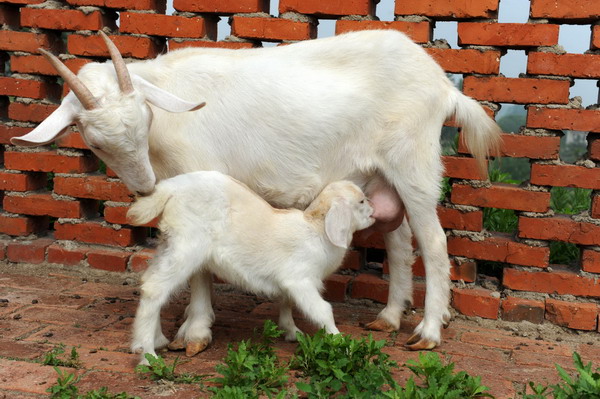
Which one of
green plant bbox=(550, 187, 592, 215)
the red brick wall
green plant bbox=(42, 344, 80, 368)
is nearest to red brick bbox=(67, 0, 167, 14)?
the red brick wall

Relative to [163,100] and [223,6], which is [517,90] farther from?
[163,100]

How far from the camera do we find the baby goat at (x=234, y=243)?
3.18 meters

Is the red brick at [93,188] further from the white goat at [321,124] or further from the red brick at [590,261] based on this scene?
the red brick at [590,261]

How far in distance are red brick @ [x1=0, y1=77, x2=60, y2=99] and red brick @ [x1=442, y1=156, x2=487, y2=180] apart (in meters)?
2.81

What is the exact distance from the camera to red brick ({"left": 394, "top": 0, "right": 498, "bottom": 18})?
13.3 feet

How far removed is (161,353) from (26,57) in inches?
103

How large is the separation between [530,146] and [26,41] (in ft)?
11.3

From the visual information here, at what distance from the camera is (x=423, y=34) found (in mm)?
4160

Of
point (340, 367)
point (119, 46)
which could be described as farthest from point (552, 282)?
point (119, 46)

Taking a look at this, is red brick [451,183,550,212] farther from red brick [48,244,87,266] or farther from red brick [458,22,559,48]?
red brick [48,244,87,266]

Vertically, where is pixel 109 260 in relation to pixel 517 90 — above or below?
below

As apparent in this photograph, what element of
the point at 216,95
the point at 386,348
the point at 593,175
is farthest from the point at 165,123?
the point at 593,175

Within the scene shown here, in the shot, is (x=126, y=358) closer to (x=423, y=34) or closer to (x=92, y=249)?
(x=92, y=249)

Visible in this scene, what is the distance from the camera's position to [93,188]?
4.79m
